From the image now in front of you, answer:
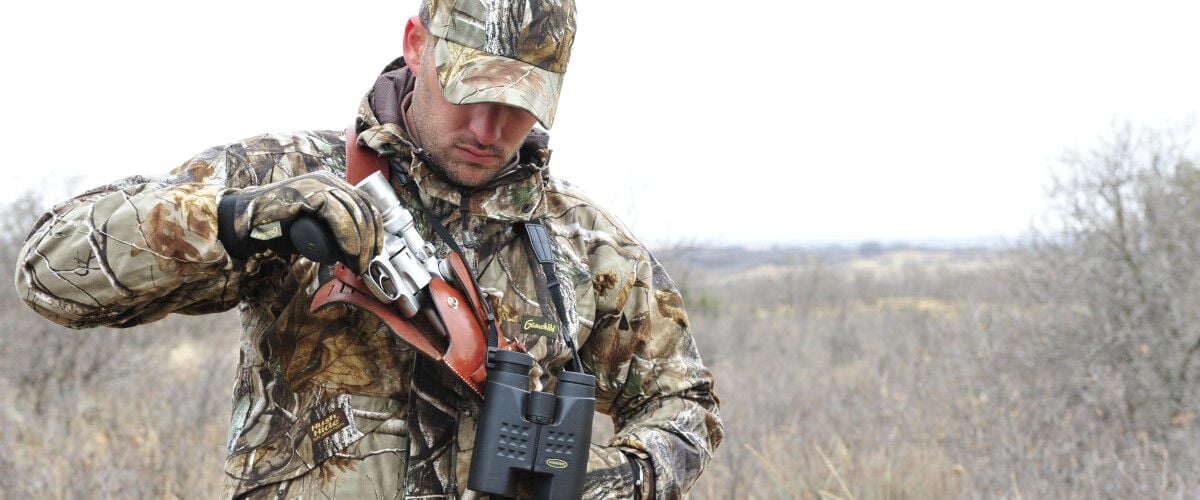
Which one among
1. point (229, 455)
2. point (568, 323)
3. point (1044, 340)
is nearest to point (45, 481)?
point (229, 455)

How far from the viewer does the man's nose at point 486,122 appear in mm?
1997

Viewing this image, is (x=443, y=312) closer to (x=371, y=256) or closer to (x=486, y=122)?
(x=371, y=256)

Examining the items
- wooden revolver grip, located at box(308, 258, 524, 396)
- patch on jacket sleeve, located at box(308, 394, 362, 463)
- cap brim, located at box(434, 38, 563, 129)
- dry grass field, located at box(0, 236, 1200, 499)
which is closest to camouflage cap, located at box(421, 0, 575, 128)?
cap brim, located at box(434, 38, 563, 129)

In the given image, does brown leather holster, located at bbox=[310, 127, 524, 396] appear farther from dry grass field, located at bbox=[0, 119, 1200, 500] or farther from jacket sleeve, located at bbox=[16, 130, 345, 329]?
dry grass field, located at bbox=[0, 119, 1200, 500]

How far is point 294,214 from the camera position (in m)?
1.56

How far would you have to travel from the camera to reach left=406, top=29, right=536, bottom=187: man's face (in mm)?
2008

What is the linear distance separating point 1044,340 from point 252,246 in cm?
865

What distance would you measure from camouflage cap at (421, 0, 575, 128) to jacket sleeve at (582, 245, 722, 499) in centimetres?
47

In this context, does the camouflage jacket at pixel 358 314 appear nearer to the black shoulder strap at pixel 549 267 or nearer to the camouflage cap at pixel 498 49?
the black shoulder strap at pixel 549 267

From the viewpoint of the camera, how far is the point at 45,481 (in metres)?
4.62

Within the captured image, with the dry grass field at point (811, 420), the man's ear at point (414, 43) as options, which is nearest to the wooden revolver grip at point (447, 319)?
the man's ear at point (414, 43)

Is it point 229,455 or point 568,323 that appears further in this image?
point 568,323

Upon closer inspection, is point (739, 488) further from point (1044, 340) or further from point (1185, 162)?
point (1185, 162)

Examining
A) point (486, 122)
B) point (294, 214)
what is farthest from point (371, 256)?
point (486, 122)
